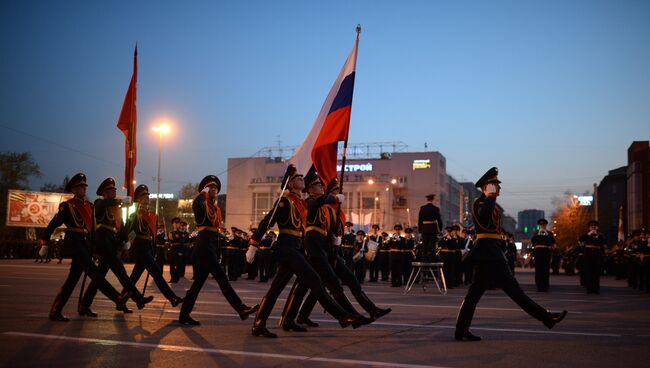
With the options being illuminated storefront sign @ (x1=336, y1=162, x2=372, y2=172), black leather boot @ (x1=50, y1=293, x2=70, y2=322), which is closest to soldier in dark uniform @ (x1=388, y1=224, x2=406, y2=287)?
black leather boot @ (x1=50, y1=293, x2=70, y2=322)

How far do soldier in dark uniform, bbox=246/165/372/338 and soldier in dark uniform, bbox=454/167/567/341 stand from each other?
145cm

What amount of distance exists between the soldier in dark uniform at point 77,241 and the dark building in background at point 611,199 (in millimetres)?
95223

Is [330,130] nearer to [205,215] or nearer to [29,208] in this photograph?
[205,215]

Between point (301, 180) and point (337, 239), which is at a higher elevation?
point (301, 180)

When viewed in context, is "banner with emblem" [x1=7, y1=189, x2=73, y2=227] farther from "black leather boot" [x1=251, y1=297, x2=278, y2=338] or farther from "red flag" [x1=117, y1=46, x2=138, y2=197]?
"black leather boot" [x1=251, y1=297, x2=278, y2=338]

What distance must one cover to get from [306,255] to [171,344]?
2.48m

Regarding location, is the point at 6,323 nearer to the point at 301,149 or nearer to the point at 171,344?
the point at 171,344

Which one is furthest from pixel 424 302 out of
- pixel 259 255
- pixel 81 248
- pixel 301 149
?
pixel 259 255

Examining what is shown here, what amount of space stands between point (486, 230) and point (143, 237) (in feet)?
21.6

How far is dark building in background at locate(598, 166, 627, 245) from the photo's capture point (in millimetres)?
98125

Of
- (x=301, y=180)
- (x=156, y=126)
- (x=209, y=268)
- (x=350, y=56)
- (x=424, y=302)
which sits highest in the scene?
(x=156, y=126)

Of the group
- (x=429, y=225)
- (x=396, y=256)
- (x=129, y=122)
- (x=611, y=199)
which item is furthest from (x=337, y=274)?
(x=611, y=199)

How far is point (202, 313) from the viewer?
11.8 metres

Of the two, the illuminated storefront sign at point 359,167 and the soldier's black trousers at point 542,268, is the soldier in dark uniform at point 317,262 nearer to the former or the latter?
the soldier's black trousers at point 542,268
